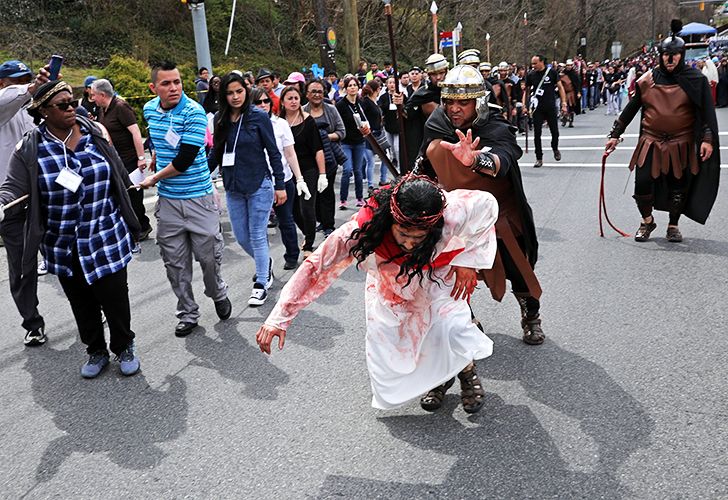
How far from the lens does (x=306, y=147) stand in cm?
702

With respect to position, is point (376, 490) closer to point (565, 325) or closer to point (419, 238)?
point (419, 238)

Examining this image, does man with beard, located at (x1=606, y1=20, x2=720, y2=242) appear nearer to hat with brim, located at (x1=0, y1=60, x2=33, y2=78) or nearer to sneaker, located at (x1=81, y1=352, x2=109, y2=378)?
sneaker, located at (x1=81, y1=352, x2=109, y2=378)

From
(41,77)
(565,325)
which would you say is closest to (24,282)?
(41,77)

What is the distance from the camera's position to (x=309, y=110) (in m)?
7.62

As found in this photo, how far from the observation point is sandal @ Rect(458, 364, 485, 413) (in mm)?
3666

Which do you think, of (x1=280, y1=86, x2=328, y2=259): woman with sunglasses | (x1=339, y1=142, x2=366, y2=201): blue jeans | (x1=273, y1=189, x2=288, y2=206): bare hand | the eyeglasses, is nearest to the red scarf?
the eyeglasses

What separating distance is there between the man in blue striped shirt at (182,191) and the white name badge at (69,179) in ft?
2.51

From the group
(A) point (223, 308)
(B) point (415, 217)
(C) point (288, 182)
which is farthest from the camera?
(C) point (288, 182)

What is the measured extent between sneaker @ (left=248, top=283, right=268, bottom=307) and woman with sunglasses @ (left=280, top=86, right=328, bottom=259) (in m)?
1.26

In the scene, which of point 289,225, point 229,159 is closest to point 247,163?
point 229,159

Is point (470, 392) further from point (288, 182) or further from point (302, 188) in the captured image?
point (288, 182)

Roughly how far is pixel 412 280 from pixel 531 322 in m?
1.44

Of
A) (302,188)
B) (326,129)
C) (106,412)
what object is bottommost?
(106,412)

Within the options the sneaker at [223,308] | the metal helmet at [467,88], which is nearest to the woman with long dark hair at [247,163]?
the sneaker at [223,308]
